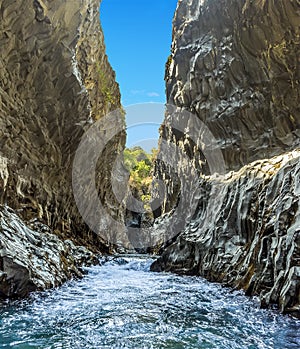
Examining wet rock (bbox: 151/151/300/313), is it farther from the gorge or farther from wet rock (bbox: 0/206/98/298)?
wet rock (bbox: 0/206/98/298)

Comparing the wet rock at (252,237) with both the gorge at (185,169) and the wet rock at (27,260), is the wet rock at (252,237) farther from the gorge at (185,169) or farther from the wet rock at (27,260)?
the wet rock at (27,260)

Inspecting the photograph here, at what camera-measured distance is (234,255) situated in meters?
9.55

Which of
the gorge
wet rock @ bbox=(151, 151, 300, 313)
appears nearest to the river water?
the gorge

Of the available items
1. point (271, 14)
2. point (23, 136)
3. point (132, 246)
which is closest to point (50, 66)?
point (23, 136)

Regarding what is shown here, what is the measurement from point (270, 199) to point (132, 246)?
31488 millimetres

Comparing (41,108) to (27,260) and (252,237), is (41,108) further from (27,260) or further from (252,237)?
(252,237)

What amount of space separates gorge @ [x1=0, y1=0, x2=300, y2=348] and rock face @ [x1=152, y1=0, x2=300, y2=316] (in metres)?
0.06

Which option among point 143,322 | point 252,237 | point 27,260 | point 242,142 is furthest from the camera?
point 242,142

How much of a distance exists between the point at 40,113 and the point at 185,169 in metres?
9.75

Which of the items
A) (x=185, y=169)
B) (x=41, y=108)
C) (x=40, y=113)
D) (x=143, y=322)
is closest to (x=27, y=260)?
(x=143, y=322)

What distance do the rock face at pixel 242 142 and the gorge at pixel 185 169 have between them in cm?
6

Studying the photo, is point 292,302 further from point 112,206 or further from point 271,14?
point 112,206

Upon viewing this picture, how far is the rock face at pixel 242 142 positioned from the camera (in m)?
6.77

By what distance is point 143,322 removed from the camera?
4.86 metres
